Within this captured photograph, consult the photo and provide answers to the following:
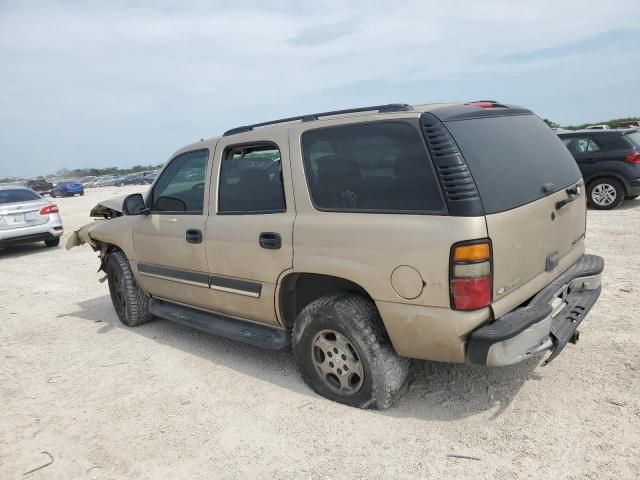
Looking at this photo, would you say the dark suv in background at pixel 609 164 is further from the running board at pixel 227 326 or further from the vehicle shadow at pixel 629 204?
the running board at pixel 227 326

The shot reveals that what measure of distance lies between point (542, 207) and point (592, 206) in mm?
8454

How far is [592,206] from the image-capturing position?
33.4 ft

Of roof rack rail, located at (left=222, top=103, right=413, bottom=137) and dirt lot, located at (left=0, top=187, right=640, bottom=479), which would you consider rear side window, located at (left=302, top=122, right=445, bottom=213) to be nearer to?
roof rack rail, located at (left=222, top=103, right=413, bottom=137)

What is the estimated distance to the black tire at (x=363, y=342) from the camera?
2.98 metres

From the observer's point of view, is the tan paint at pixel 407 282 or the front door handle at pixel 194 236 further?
the front door handle at pixel 194 236

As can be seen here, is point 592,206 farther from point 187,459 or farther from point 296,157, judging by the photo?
point 187,459

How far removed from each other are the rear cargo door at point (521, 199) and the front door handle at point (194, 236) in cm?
220

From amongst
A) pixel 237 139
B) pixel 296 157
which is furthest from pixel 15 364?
pixel 296 157

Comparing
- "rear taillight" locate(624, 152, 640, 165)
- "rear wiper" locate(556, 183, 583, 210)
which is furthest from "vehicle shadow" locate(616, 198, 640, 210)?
"rear wiper" locate(556, 183, 583, 210)

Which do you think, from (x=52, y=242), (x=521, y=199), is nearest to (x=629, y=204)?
(x=521, y=199)

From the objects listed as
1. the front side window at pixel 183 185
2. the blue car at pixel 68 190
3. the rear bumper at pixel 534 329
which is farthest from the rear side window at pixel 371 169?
the blue car at pixel 68 190

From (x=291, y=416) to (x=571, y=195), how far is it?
2.43m

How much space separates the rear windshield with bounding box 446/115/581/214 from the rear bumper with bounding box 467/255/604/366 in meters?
0.61

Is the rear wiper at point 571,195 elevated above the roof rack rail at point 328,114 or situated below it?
below
